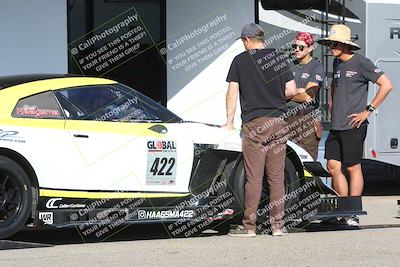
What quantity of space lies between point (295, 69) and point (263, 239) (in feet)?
7.35

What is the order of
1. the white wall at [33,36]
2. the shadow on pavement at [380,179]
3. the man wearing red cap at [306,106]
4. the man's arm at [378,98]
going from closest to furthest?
1. the man's arm at [378,98]
2. the man wearing red cap at [306,106]
3. the white wall at [33,36]
4. the shadow on pavement at [380,179]

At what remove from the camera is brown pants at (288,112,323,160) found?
8.75m

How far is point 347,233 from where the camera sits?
8.13m

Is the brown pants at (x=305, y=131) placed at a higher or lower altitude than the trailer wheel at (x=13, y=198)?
lower

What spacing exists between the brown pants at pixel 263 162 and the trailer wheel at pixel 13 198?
2160 mm

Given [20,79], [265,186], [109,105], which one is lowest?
[265,186]

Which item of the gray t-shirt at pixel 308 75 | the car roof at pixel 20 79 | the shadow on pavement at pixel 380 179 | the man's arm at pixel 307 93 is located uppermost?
the car roof at pixel 20 79

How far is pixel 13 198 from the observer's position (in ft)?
22.7

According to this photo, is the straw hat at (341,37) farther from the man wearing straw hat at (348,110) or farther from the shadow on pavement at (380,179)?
the shadow on pavement at (380,179)

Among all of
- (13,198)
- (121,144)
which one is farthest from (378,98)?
(13,198)

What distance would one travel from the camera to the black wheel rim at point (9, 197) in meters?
6.88

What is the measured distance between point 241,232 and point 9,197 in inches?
93.1

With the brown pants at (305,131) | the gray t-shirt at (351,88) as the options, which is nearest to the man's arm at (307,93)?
the brown pants at (305,131)

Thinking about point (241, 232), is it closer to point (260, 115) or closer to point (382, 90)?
point (260, 115)
